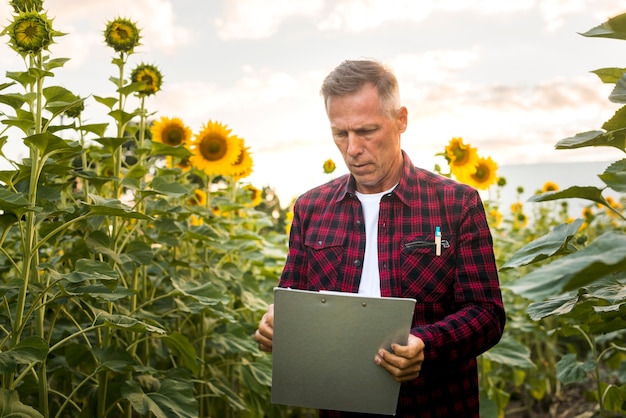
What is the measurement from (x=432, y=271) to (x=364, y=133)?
1.33 ft

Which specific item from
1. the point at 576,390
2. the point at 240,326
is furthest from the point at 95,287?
the point at 576,390

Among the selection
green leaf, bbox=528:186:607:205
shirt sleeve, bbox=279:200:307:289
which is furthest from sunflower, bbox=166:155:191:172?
green leaf, bbox=528:186:607:205

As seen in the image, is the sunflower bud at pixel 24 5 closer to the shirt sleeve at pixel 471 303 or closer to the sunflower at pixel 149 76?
the sunflower at pixel 149 76

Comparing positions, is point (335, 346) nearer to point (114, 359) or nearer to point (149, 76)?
point (114, 359)

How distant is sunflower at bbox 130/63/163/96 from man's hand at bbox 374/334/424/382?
1.46m

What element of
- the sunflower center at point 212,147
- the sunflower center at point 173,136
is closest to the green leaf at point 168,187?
the sunflower center at point 173,136

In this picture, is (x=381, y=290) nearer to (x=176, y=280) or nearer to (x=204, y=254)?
(x=176, y=280)

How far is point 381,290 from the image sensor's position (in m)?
Result: 1.84

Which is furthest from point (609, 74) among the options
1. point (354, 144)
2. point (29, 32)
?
point (29, 32)

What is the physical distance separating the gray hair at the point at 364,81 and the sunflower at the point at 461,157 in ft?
4.12

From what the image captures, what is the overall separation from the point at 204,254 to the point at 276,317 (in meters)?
1.47

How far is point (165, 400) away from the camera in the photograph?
1.92 m

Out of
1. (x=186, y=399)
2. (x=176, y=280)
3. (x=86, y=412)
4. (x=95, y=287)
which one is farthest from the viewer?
(x=176, y=280)

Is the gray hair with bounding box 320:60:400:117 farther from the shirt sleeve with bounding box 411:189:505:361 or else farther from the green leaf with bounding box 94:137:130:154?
the green leaf with bounding box 94:137:130:154
